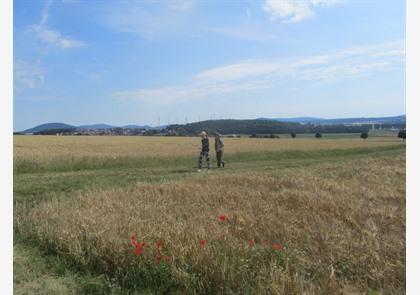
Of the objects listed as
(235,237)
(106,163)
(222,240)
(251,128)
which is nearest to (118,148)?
(106,163)

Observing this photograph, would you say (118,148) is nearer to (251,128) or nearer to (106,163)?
(106,163)

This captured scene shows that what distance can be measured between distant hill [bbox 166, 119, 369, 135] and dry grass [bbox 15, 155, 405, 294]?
77.0 metres

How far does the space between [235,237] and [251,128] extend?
105073 mm

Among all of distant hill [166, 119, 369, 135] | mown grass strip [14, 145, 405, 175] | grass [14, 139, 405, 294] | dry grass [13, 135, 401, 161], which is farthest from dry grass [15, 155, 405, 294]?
distant hill [166, 119, 369, 135]

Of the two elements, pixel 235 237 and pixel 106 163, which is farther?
pixel 106 163

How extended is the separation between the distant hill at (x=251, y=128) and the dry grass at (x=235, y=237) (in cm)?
7703

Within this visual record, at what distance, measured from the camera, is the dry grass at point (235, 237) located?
5121 millimetres

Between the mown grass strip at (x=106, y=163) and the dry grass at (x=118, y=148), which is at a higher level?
the dry grass at (x=118, y=148)

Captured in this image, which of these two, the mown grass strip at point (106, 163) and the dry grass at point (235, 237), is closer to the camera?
the dry grass at point (235, 237)

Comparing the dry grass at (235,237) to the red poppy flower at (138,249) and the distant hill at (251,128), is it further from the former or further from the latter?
the distant hill at (251,128)

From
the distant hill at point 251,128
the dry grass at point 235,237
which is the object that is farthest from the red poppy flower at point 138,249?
the distant hill at point 251,128

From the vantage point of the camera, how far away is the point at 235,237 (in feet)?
22.3

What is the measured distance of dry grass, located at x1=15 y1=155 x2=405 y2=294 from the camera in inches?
202

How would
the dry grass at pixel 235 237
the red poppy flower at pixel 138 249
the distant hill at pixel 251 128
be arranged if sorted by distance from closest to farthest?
the dry grass at pixel 235 237 → the red poppy flower at pixel 138 249 → the distant hill at pixel 251 128
